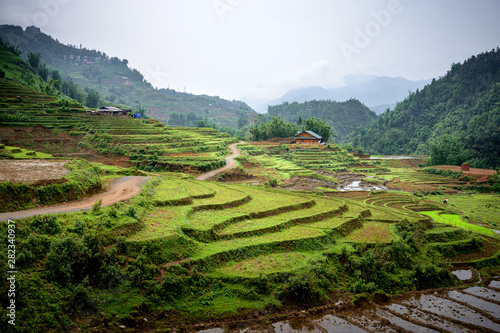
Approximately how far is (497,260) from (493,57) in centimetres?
9338

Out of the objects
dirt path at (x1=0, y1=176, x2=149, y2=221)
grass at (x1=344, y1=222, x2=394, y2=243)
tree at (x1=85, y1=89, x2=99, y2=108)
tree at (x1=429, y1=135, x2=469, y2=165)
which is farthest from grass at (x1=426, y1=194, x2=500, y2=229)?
tree at (x1=85, y1=89, x2=99, y2=108)

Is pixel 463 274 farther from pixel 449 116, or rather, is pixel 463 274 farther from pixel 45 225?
pixel 449 116

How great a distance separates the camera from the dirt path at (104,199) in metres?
11.9

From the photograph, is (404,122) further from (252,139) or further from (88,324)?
(88,324)

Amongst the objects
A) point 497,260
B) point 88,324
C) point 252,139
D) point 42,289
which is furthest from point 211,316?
point 252,139

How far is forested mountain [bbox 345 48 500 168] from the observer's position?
59562 millimetres

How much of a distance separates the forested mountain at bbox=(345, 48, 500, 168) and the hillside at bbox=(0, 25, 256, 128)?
222 feet

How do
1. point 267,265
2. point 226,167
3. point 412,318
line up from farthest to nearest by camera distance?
1. point 226,167
2. point 267,265
3. point 412,318

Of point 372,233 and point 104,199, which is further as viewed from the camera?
point 372,233

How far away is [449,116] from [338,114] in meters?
51.2

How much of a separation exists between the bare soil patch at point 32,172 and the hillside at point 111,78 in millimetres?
98614

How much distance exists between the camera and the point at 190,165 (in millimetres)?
33500

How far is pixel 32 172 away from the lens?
15.1m

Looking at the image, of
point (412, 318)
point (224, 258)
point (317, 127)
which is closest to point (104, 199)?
point (224, 258)
